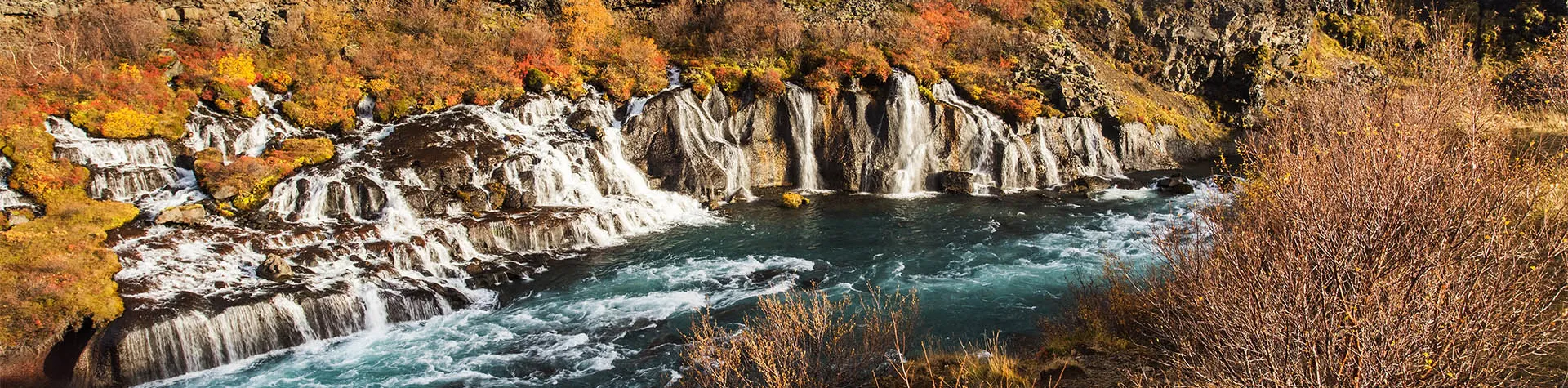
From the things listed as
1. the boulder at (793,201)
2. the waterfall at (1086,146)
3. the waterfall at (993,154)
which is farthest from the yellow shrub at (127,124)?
the waterfall at (1086,146)

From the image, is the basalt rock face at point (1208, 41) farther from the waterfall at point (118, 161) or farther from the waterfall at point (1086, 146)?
the waterfall at point (118, 161)

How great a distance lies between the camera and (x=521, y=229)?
90.6 ft

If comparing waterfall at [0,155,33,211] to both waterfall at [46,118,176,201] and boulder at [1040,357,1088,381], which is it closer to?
waterfall at [46,118,176,201]

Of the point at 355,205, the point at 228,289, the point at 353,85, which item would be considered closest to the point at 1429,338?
the point at 228,289

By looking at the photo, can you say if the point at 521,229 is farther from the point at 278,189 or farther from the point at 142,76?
the point at 142,76

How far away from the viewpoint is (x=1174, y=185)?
3797cm

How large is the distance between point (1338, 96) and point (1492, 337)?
1294 centimetres

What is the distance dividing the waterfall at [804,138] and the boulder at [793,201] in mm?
3232

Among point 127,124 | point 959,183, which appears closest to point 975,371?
point 959,183

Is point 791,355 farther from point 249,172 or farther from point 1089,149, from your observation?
point 1089,149

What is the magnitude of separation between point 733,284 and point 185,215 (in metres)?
18.3

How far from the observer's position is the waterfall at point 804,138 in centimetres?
3903

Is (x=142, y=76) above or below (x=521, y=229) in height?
above

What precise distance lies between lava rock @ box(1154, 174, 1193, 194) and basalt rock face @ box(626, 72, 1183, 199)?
413cm
